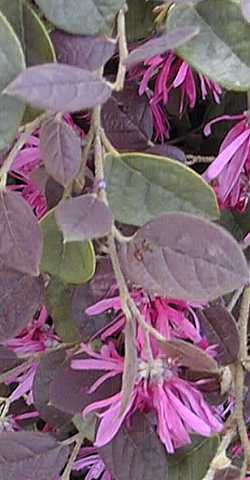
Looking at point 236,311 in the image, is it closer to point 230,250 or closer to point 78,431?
point 78,431

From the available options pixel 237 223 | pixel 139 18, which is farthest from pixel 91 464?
pixel 139 18

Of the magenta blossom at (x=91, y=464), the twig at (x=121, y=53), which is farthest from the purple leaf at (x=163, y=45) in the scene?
the magenta blossom at (x=91, y=464)

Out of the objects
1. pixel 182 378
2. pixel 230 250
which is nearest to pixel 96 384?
pixel 182 378

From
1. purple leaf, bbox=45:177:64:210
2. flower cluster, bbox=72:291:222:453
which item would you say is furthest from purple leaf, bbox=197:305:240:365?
purple leaf, bbox=45:177:64:210

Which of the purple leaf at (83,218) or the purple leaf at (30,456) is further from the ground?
the purple leaf at (83,218)

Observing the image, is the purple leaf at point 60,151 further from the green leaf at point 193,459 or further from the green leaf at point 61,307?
the green leaf at point 193,459

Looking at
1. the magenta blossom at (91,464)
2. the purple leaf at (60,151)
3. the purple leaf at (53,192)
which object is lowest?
the magenta blossom at (91,464)
